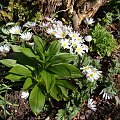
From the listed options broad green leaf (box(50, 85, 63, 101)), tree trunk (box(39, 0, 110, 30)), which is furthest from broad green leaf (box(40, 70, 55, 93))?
tree trunk (box(39, 0, 110, 30))

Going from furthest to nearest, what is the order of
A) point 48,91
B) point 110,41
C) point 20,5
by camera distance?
point 20,5
point 110,41
point 48,91

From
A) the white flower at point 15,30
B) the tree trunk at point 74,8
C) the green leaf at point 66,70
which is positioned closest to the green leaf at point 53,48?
the green leaf at point 66,70

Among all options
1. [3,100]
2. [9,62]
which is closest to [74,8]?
[9,62]

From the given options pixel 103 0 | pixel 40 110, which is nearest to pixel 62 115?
pixel 40 110

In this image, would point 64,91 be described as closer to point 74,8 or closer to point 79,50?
point 79,50

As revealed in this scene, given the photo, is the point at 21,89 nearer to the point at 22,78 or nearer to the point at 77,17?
the point at 22,78

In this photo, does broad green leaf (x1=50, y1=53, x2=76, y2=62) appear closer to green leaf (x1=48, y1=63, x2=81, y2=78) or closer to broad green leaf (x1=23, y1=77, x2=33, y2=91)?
green leaf (x1=48, y1=63, x2=81, y2=78)

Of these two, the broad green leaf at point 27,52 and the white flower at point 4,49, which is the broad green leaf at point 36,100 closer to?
the broad green leaf at point 27,52
